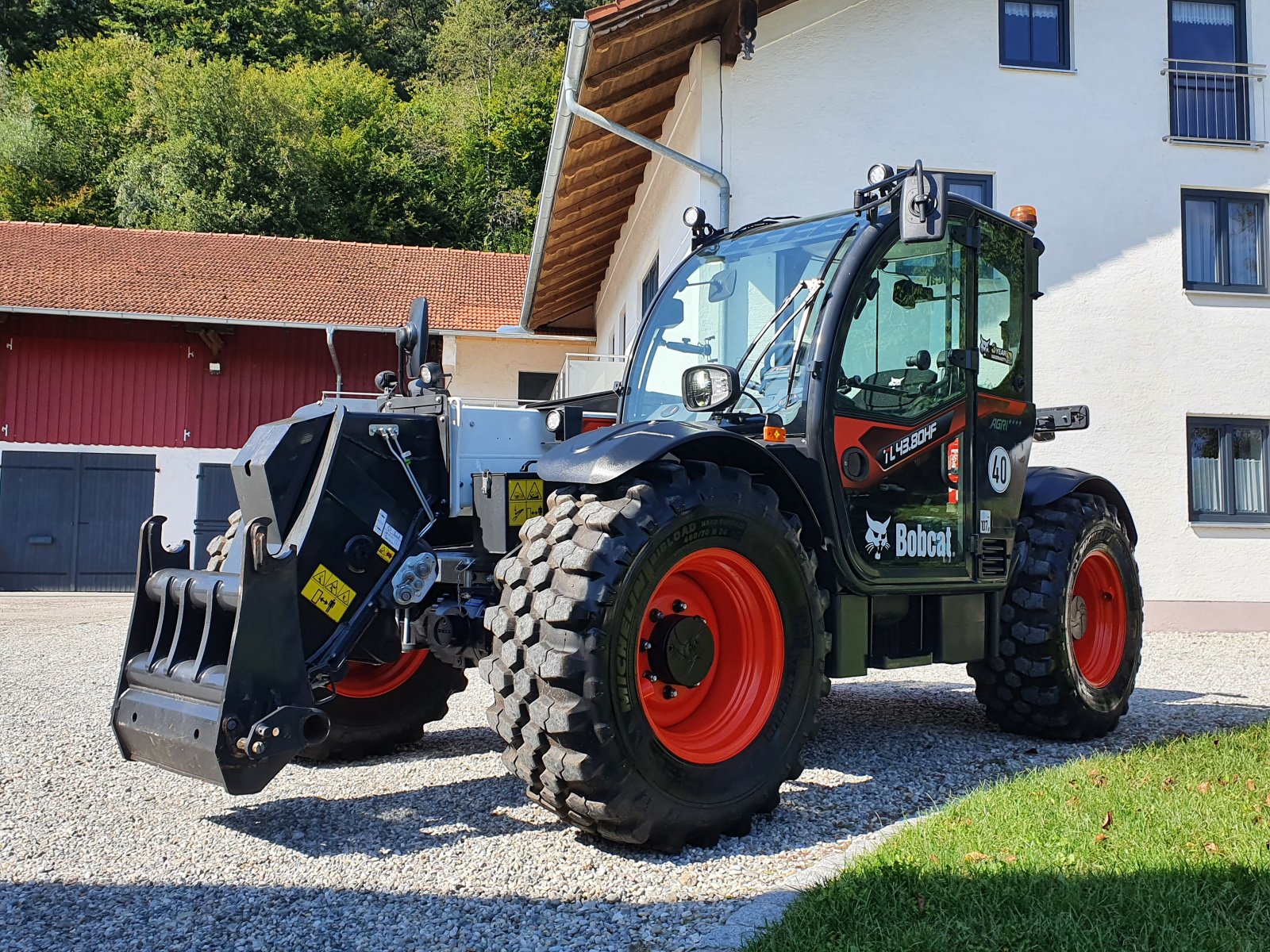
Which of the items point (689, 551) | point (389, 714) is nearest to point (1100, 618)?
point (689, 551)

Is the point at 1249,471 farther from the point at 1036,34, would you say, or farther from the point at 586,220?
the point at 586,220

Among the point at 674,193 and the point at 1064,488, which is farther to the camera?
the point at 674,193

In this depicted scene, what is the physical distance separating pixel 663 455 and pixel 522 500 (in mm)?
724

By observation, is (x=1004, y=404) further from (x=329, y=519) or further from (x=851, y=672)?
(x=329, y=519)

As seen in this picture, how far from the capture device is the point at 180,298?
835 inches

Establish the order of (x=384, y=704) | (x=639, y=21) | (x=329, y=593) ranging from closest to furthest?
(x=329, y=593), (x=384, y=704), (x=639, y=21)

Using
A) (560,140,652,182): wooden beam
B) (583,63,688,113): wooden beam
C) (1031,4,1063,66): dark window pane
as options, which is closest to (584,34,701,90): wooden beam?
(583,63,688,113): wooden beam

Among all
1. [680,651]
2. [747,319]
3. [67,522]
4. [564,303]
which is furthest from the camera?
[67,522]

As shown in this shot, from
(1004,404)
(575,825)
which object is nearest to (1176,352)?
(1004,404)

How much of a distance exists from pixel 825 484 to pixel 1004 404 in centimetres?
153

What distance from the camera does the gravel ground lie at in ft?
10.3

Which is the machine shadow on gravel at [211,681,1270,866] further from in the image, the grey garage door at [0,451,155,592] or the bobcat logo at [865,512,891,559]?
the grey garage door at [0,451,155,592]

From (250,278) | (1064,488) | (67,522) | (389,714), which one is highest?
(250,278)

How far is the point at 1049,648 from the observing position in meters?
5.56
